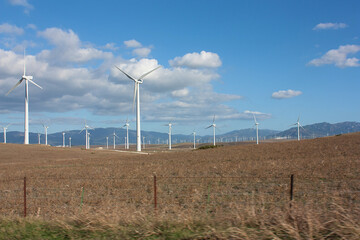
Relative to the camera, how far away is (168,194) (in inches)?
784

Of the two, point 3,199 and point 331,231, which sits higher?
point 331,231

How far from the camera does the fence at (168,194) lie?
15922mm

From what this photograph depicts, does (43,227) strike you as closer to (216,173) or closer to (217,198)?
(217,198)

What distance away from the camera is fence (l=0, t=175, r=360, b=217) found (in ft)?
52.2

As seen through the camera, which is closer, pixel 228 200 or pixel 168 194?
pixel 228 200

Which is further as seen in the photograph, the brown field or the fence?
the fence

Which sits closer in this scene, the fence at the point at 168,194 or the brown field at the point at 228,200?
the brown field at the point at 228,200

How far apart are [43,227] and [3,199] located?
11.8m

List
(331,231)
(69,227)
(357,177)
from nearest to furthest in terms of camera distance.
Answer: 1. (331,231)
2. (69,227)
3. (357,177)

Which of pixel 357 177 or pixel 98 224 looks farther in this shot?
pixel 357 177

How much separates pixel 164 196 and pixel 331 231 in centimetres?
1231

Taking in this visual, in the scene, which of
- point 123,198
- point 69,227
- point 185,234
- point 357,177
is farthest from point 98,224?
point 357,177

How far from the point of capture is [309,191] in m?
18.5

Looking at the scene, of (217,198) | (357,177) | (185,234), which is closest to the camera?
(185,234)
